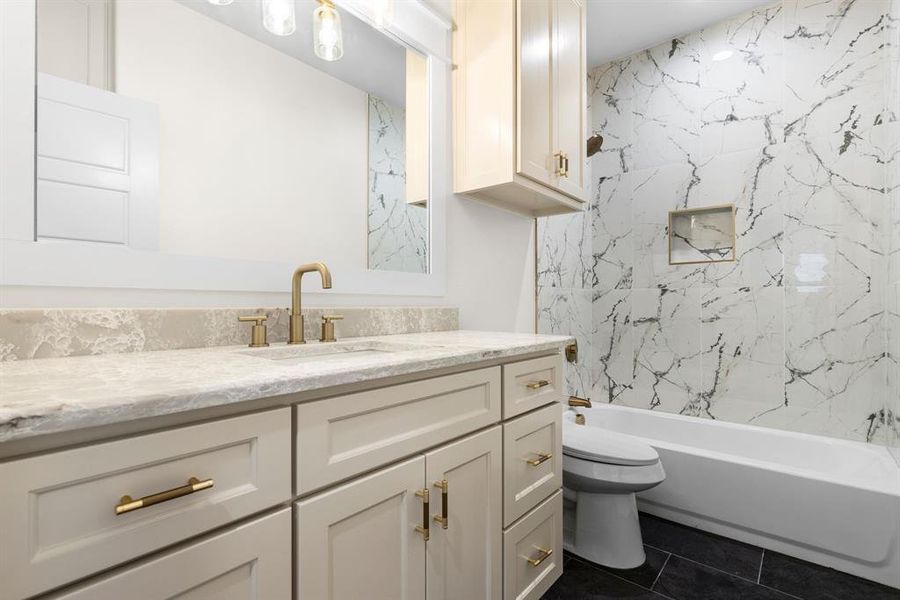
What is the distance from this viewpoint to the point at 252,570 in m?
0.67

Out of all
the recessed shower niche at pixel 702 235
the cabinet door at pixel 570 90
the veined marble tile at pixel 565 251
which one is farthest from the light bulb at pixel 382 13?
the recessed shower niche at pixel 702 235

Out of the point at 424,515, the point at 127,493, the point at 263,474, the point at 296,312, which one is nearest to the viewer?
the point at 127,493

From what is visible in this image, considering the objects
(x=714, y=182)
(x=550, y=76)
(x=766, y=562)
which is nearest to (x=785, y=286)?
(x=714, y=182)

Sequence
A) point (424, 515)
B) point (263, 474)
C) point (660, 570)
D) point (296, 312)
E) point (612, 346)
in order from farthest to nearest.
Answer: point (612, 346), point (660, 570), point (296, 312), point (424, 515), point (263, 474)

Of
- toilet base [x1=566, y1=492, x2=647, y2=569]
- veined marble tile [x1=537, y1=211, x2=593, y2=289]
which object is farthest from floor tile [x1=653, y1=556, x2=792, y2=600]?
veined marble tile [x1=537, y1=211, x2=593, y2=289]

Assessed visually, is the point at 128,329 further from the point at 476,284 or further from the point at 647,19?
the point at 647,19

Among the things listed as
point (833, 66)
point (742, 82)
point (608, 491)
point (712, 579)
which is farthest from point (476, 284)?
point (833, 66)

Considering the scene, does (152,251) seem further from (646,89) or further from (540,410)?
(646,89)

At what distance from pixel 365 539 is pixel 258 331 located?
1.88ft

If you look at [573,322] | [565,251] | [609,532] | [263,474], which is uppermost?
[565,251]

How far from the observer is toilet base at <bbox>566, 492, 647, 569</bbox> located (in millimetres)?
1750

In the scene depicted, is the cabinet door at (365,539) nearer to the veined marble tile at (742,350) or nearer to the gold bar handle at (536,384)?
the gold bar handle at (536,384)

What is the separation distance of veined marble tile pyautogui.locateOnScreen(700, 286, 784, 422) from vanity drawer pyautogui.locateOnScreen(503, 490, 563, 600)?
1640 mm

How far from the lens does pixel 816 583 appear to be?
5.36ft
